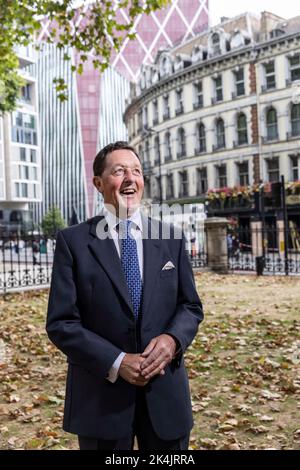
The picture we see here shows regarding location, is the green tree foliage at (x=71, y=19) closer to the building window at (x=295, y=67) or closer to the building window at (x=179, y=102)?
the building window at (x=295, y=67)

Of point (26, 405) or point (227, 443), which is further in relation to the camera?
point (26, 405)

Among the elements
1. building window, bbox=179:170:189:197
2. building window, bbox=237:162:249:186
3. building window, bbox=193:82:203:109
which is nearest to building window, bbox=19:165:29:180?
building window, bbox=179:170:189:197

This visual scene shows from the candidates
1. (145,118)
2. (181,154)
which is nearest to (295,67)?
(181,154)

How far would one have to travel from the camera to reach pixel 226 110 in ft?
127

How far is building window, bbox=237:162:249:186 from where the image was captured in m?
37.9

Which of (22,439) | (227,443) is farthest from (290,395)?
(22,439)

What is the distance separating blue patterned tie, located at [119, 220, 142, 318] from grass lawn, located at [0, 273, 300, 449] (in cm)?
255

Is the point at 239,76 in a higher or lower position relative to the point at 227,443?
higher

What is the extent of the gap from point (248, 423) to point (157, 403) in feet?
9.36

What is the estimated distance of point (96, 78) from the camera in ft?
331

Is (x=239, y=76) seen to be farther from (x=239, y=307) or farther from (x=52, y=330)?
(x=52, y=330)

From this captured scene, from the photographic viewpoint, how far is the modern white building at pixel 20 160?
7281cm

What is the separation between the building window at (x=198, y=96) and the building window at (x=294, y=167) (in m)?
9.95

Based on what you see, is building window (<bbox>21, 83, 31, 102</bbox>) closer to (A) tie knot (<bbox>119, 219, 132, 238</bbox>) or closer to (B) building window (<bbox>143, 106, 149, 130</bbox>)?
(B) building window (<bbox>143, 106, 149, 130</bbox>)
